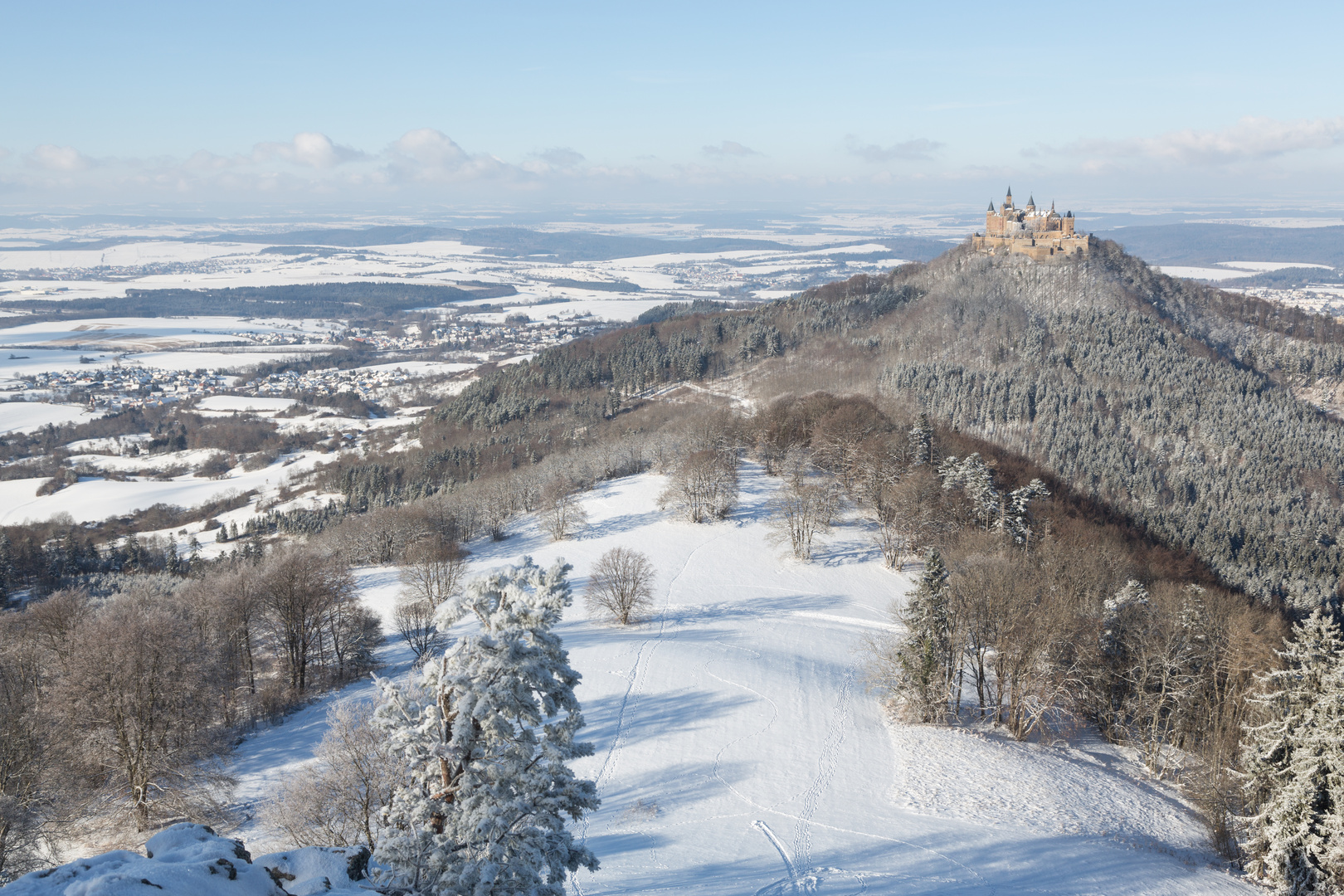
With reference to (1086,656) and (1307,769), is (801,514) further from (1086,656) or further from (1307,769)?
(1307,769)

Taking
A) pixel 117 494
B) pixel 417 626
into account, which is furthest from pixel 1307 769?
pixel 117 494

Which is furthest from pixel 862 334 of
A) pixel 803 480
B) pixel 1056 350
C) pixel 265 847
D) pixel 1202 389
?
pixel 265 847

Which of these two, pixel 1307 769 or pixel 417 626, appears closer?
pixel 1307 769

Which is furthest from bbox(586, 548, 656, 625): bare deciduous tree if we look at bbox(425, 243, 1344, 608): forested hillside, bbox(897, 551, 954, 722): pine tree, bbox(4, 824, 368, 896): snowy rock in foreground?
bbox(425, 243, 1344, 608): forested hillside

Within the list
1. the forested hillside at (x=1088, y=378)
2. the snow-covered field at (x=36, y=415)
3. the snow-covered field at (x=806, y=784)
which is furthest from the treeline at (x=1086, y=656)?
the snow-covered field at (x=36, y=415)

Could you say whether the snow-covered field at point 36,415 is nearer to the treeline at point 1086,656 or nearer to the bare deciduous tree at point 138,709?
the bare deciduous tree at point 138,709
